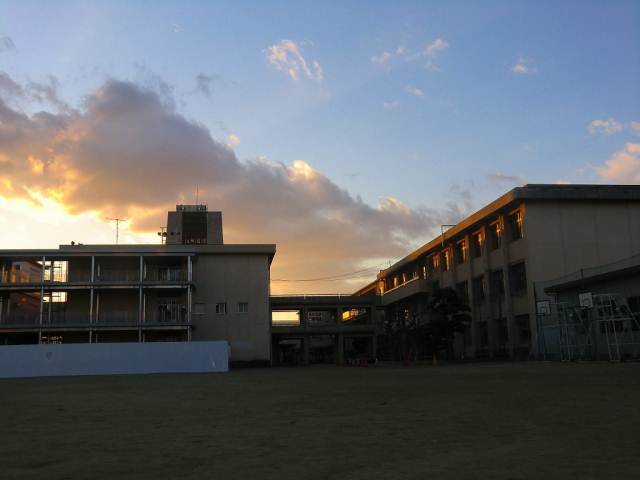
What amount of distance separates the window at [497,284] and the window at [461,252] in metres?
6.07

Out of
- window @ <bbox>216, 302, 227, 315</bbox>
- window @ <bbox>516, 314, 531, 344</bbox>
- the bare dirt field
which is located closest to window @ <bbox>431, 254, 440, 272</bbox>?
window @ <bbox>516, 314, 531, 344</bbox>

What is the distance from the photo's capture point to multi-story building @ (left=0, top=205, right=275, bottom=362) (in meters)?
49.3

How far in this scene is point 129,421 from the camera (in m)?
10.1

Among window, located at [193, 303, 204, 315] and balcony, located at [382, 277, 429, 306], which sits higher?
balcony, located at [382, 277, 429, 306]

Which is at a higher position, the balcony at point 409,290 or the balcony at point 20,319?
the balcony at point 409,290

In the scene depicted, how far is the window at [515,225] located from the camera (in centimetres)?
4288

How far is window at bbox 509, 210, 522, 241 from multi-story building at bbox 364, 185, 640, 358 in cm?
7

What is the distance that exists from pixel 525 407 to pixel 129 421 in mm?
6278

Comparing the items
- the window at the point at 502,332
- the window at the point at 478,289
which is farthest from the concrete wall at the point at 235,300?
the window at the point at 502,332

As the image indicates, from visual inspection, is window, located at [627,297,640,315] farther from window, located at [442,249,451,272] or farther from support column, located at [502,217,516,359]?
window, located at [442,249,451,272]

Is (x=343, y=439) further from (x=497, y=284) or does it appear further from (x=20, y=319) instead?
(x=20, y=319)

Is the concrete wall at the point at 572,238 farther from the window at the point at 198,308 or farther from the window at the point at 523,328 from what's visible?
the window at the point at 198,308

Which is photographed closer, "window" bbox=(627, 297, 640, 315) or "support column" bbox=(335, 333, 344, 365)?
"window" bbox=(627, 297, 640, 315)

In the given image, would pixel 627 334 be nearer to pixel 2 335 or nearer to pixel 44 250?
pixel 44 250
